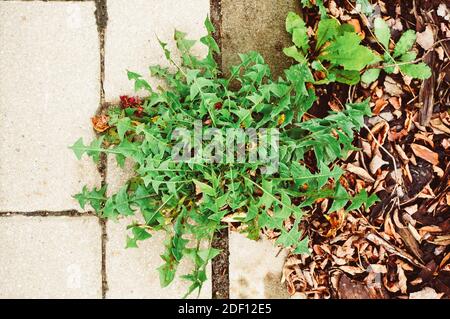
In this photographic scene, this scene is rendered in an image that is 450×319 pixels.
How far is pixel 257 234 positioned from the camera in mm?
2037

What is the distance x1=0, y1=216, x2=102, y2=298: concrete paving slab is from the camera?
222cm

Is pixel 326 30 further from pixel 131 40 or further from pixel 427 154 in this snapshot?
pixel 131 40

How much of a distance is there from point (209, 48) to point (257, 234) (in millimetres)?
775

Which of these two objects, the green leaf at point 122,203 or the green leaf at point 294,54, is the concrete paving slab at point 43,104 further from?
the green leaf at point 294,54

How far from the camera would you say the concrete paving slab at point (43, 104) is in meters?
2.21

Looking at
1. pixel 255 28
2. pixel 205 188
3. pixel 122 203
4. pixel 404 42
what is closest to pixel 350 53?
pixel 404 42

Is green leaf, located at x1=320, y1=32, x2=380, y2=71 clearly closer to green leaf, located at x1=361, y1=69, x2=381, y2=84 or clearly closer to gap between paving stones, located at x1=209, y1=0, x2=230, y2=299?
green leaf, located at x1=361, y1=69, x2=381, y2=84

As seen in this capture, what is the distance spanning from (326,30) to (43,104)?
4.05 feet

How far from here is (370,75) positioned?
2031mm

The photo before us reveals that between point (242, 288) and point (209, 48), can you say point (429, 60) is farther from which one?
point (242, 288)

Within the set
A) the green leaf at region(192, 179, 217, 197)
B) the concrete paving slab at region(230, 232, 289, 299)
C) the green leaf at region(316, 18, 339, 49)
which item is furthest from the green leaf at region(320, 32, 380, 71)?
the concrete paving slab at region(230, 232, 289, 299)

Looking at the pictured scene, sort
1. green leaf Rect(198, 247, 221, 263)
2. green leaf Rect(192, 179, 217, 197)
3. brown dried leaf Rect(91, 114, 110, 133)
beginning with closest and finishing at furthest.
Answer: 1. green leaf Rect(192, 179, 217, 197)
2. green leaf Rect(198, 247, 221, 263)
3. brown dried leaf Rect(91, 114, 110, 133)

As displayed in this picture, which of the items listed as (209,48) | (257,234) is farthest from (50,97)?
(257,234)

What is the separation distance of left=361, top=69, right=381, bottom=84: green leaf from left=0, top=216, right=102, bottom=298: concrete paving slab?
4.19 feet
